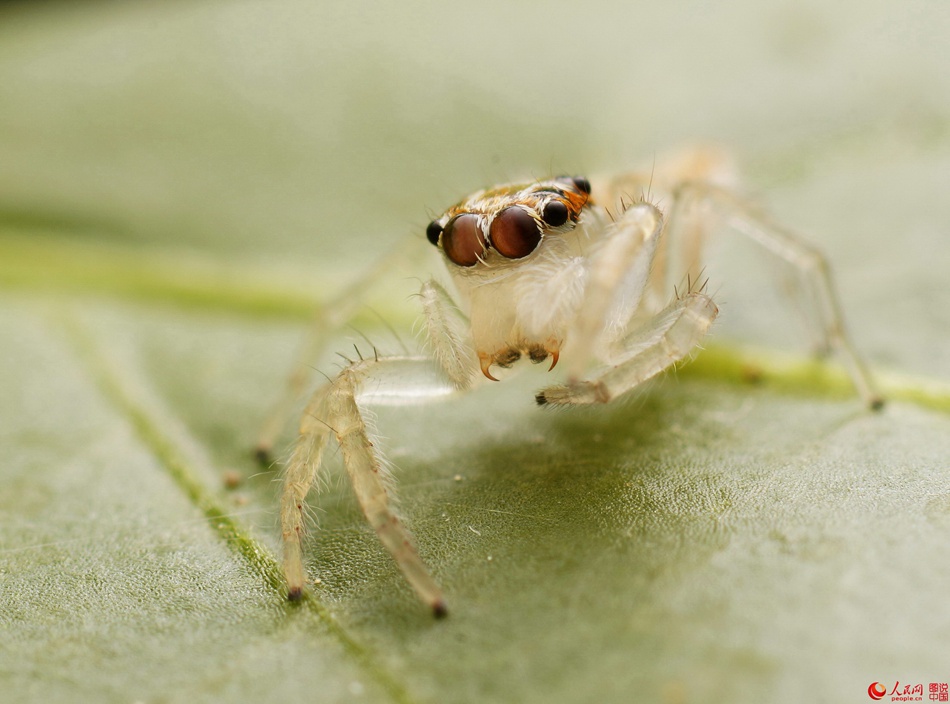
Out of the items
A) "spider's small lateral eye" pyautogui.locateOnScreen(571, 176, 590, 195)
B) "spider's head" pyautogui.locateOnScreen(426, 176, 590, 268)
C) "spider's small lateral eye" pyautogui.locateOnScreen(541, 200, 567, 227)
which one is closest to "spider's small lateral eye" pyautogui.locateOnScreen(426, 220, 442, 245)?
"spider's head" pyautogui.locateOnScreen(426, 176, 590, 268)

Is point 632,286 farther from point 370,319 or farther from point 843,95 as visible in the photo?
point 843,95

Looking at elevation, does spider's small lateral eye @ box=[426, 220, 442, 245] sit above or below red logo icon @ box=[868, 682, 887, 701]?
above

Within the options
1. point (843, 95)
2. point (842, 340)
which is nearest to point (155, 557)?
point (842, 340)

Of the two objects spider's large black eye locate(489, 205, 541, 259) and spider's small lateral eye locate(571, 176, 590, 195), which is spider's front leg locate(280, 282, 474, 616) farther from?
→ spider's small lateral eye locate(571, 176, 590, 195)

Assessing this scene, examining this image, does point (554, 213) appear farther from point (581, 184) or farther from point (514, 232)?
point (581, 184)

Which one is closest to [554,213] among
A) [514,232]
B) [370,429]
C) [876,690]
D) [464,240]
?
[514,232]
